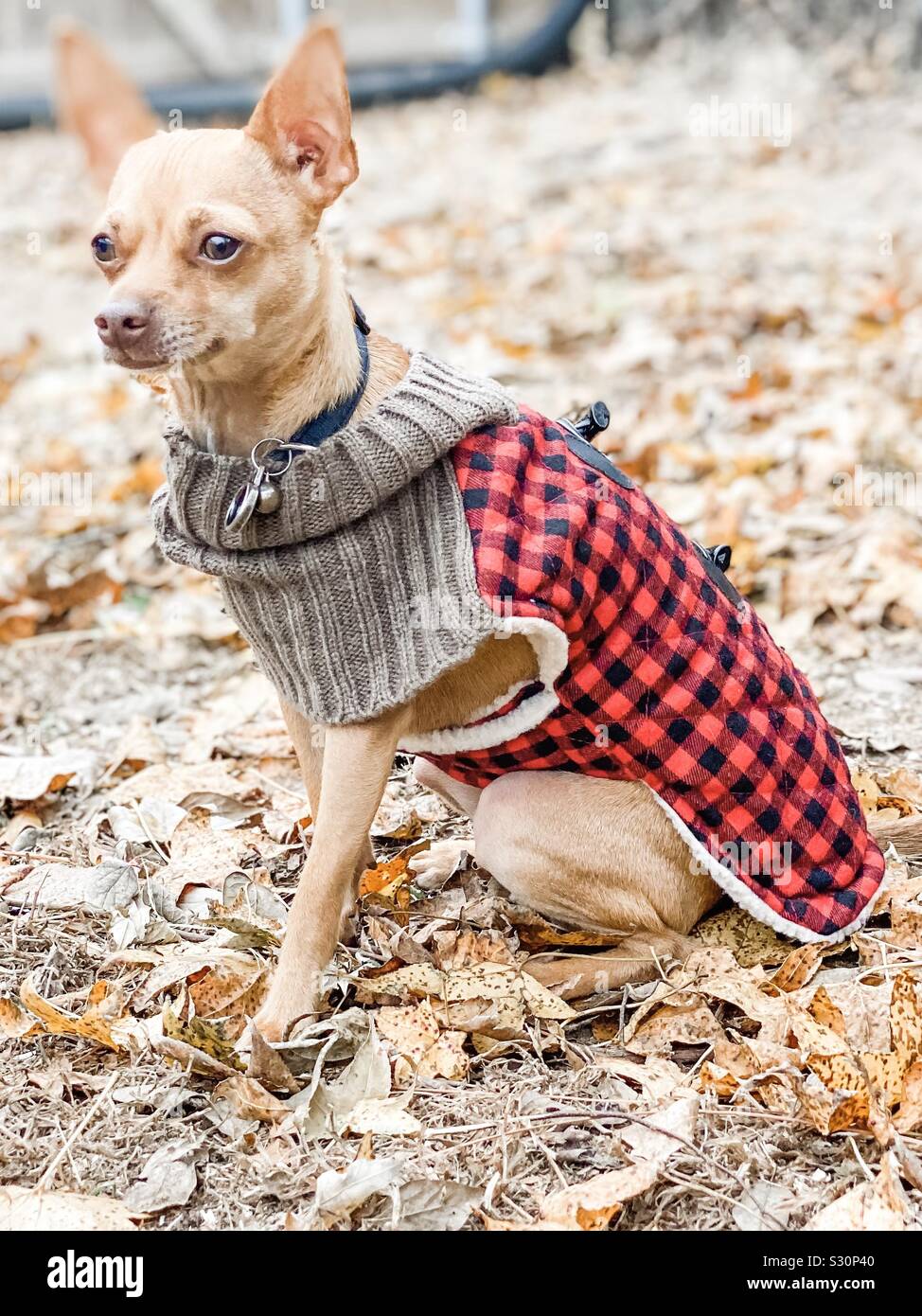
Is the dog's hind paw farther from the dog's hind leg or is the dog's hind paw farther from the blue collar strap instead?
the blue collar strap

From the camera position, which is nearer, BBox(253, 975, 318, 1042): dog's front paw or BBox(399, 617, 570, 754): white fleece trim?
BBox(399, 617, 570, 754): white fleece trim

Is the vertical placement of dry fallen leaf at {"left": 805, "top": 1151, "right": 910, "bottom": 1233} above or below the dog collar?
below

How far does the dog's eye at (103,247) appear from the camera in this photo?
238 cm

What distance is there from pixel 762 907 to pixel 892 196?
7.55m

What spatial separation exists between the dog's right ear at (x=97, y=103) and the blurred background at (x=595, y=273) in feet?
2.28

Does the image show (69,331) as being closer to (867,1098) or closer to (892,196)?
(892,196)

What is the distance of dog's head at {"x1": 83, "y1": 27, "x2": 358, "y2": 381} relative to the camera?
228cm

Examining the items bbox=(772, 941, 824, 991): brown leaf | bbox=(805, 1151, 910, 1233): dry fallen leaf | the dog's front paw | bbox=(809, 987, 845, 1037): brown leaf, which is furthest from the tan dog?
bbox=(805, 1151, 910, 1233): dry fallen leaf

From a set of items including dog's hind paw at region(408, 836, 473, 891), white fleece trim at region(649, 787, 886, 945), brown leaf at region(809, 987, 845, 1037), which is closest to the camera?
brown leaf at region(809, 987, 845, 1037)

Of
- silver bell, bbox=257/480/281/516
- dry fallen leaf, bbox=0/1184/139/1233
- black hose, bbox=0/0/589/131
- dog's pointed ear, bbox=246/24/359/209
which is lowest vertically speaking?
dry fallen leaf, bbox=0/1184/139/1233

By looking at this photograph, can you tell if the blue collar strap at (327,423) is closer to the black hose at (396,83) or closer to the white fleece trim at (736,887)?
the white fleece trim at (736,887)

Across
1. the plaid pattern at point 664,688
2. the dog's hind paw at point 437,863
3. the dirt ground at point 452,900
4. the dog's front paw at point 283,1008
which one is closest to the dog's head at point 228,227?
the plaid pattern at point 664,688

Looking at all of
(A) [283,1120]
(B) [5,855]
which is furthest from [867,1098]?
(B) [5,855]

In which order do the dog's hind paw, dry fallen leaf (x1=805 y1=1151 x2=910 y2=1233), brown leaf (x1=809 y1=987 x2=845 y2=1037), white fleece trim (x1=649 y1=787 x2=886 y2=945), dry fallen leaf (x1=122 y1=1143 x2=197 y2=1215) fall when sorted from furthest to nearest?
the dog's hind paw, white fleece trim (x1=649 y1=787 x2=886 y2=945), brown leaf (x1=809 y1=987 x2=845 y2=1037), dry fallen leaf (x1=122 y1=1143 x2=197 y2=1215), dry fallen leaf (x1=805 y1=1151 x2=910 y2=1233)
